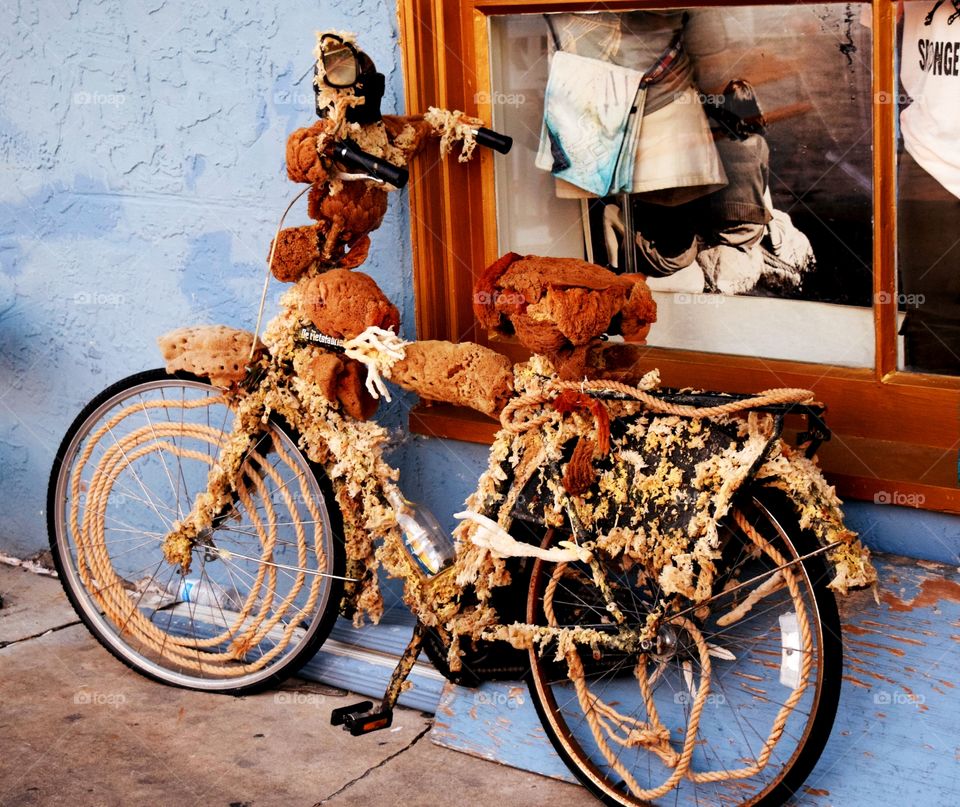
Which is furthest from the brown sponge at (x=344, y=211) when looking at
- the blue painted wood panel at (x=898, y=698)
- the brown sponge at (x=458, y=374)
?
the blue painted wood panel at (x=898, y=698)

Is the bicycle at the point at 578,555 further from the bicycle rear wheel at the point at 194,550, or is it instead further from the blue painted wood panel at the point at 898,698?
the blue painted wood panel at the point at 898,698

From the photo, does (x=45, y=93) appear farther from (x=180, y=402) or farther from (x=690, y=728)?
(x=690, y=728)

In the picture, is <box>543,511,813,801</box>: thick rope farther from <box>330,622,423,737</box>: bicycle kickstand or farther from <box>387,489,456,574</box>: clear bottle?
<box>330,622,423,737</box>: bicycle kickstand

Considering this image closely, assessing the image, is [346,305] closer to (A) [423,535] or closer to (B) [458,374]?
(B) [458,374]

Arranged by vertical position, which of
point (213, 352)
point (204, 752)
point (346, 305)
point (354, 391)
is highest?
point (346, 305)

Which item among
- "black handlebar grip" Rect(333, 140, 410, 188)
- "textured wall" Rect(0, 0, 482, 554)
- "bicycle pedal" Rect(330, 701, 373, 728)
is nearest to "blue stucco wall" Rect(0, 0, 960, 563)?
"textured wall" Rect(0, 0, 482, 554)

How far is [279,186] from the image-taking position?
3.90 m

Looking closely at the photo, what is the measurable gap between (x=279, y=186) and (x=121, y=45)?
860 millimetres

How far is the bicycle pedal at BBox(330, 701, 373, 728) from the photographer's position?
10.5 ft

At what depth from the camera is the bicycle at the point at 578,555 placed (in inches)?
105

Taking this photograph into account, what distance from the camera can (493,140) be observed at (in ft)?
10.5

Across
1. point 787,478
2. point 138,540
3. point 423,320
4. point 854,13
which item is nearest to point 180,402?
point 423,320

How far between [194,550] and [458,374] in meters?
1.43

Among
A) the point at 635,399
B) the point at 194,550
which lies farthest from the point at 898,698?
the point at 194,550
